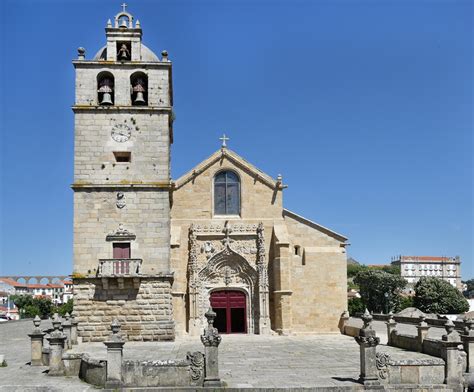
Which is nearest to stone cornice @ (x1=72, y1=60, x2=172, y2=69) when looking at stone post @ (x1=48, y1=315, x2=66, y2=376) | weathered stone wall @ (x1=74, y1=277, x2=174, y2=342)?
weathered stone wall @ (x1=74, y1=277, x2=174, y2=342)

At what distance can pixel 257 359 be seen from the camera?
60.6ft

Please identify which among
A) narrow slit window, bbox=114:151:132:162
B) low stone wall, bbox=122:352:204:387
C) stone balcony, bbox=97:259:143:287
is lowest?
low stone wall, bbox=122:352:204:387

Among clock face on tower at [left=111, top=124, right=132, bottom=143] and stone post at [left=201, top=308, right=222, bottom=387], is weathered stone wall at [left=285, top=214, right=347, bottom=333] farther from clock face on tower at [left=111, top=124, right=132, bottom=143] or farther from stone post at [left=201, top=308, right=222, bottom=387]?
stone post at [left=201, top=308, right=222, bottom=387]

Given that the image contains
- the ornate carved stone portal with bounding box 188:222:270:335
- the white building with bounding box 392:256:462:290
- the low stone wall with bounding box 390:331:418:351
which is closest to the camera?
the low stone wall with bounding box 390:331:418:351

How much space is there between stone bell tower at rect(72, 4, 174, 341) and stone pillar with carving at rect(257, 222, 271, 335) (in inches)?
230

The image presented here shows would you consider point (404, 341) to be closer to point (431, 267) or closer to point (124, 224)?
point (124, 224)

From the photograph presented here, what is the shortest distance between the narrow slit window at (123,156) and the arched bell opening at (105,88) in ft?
7.66

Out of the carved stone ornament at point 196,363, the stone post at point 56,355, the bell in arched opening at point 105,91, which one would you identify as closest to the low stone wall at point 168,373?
the carved stone ornament at point 196,363

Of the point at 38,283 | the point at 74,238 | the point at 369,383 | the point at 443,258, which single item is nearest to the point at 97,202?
the point at 74,238

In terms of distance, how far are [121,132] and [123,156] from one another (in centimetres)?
109

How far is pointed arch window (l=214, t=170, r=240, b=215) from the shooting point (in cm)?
3002

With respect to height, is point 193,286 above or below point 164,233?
below

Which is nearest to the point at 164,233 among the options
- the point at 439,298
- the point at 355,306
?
the point at 439,298

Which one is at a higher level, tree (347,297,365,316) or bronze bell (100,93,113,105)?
bronze bell (100,93,113,105)
